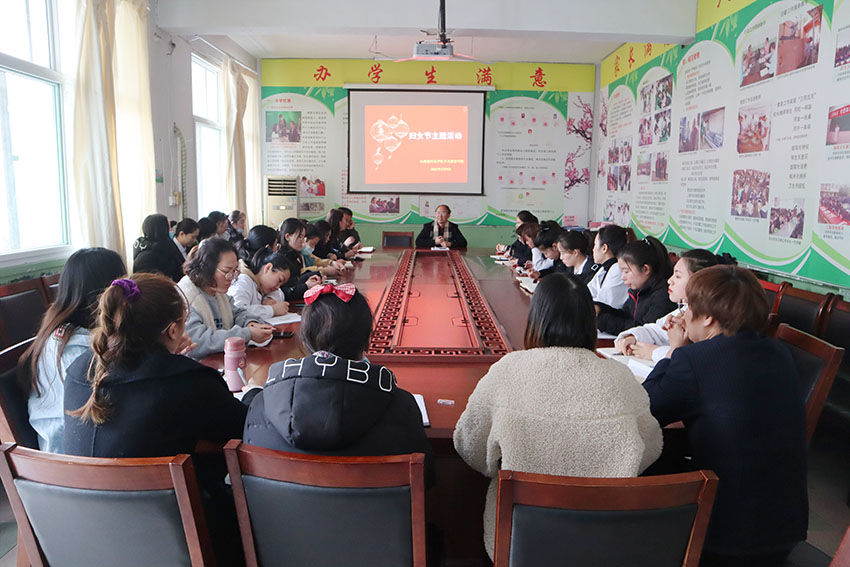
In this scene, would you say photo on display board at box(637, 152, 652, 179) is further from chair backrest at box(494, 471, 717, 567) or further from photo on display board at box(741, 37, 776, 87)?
chair backrest at box(494, 471, 717, 567)

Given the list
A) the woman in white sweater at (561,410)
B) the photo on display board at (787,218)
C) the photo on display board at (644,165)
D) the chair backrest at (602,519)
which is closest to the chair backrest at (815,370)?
the woman in white sweater at (561,410)

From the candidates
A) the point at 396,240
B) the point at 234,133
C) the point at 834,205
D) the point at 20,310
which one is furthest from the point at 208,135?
the point at 834,205

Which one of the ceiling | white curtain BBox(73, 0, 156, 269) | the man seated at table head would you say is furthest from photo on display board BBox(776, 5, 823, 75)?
white curtain BBox(73, 0, 156, 269)

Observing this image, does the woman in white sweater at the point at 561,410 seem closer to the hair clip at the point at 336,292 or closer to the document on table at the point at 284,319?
the hair clip at the point at 336,292

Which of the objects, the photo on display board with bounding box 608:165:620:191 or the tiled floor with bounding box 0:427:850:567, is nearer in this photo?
the tiled floor with bounding box 0:427:850:567

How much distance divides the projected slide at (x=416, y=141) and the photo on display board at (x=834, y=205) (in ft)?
15.1

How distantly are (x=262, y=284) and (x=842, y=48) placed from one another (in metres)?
3.40

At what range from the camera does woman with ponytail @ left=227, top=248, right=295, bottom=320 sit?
8.86ft

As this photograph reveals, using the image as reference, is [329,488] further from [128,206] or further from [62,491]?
[128,206]

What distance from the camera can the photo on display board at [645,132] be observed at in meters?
5.78

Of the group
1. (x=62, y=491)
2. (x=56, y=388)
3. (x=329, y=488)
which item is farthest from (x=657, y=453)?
(x=56, y=388)

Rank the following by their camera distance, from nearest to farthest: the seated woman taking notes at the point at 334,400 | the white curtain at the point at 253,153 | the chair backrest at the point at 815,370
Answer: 1. the seated woman taking notes at the point at 334,400
2. the chair backrest at the point at 815,370
3. the white curtain at the point at 253,153

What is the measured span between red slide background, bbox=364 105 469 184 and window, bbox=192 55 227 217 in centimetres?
182

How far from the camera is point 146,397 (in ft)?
3.98
